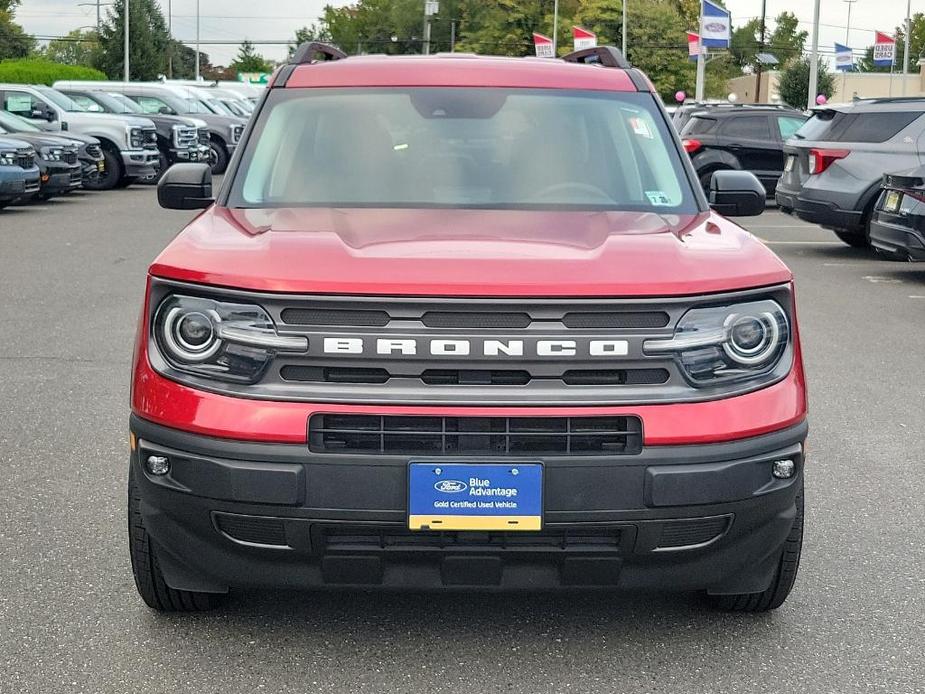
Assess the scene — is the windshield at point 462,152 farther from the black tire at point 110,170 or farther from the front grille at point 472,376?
the black tire at point 110,170

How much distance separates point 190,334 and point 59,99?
2405 cm

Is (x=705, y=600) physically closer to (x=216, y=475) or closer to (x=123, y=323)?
(x=216, y=475)

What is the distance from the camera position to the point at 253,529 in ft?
11.7

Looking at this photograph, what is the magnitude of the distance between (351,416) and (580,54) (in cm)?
311

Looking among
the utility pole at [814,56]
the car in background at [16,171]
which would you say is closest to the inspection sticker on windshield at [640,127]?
the car in background at [16,171]

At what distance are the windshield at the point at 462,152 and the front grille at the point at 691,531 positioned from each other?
4.45 feet

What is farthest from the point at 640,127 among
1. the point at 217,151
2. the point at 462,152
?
the point at 217,151

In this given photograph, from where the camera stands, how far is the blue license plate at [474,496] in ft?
11.3

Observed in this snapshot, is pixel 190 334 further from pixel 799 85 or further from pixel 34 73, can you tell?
pixel 799 85

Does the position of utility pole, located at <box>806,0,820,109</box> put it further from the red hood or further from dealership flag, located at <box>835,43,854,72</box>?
the red hood

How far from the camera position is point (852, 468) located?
6137mm

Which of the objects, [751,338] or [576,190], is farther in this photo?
[576,190]

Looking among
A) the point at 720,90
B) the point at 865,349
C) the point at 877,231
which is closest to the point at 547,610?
the point at 865,349

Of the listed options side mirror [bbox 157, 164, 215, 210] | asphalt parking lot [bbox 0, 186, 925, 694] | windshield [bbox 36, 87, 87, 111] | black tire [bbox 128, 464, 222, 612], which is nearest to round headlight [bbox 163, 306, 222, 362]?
black tire [bbox 128, 464, 222, 612]
